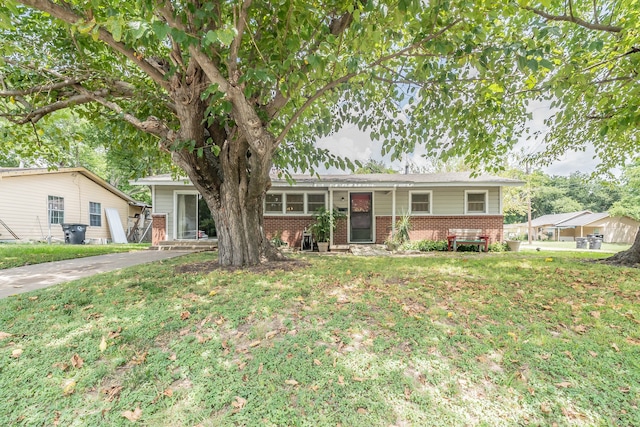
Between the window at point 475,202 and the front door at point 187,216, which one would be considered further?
the window at point 475,202

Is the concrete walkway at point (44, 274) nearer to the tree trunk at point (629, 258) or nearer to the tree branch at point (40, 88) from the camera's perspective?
the tree branch at point (40, 88)

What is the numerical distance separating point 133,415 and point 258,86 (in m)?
4.07

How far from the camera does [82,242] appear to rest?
44.9ft

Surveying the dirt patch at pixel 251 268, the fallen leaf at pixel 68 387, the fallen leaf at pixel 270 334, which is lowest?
the fallen leaf at pixel 68 387

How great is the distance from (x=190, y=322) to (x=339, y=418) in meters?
1.82

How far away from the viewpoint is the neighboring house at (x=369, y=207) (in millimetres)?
11406

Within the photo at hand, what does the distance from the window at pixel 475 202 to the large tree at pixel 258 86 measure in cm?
618

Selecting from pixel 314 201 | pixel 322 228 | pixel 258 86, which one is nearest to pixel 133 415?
pixel 258 86

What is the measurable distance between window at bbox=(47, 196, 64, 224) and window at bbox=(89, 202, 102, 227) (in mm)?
1558

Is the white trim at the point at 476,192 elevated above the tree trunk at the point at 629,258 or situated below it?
above

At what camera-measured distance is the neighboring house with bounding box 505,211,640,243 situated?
1283 inches

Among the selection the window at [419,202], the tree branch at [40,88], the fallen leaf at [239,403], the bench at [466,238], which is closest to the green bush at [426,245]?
the bench at [466,238]

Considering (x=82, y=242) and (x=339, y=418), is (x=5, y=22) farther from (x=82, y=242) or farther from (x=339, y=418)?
(x=82, y=242)

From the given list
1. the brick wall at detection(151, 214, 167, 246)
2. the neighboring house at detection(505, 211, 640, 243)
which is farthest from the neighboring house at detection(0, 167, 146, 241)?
the neighboring house at detection(505, 211, 640, 243)
